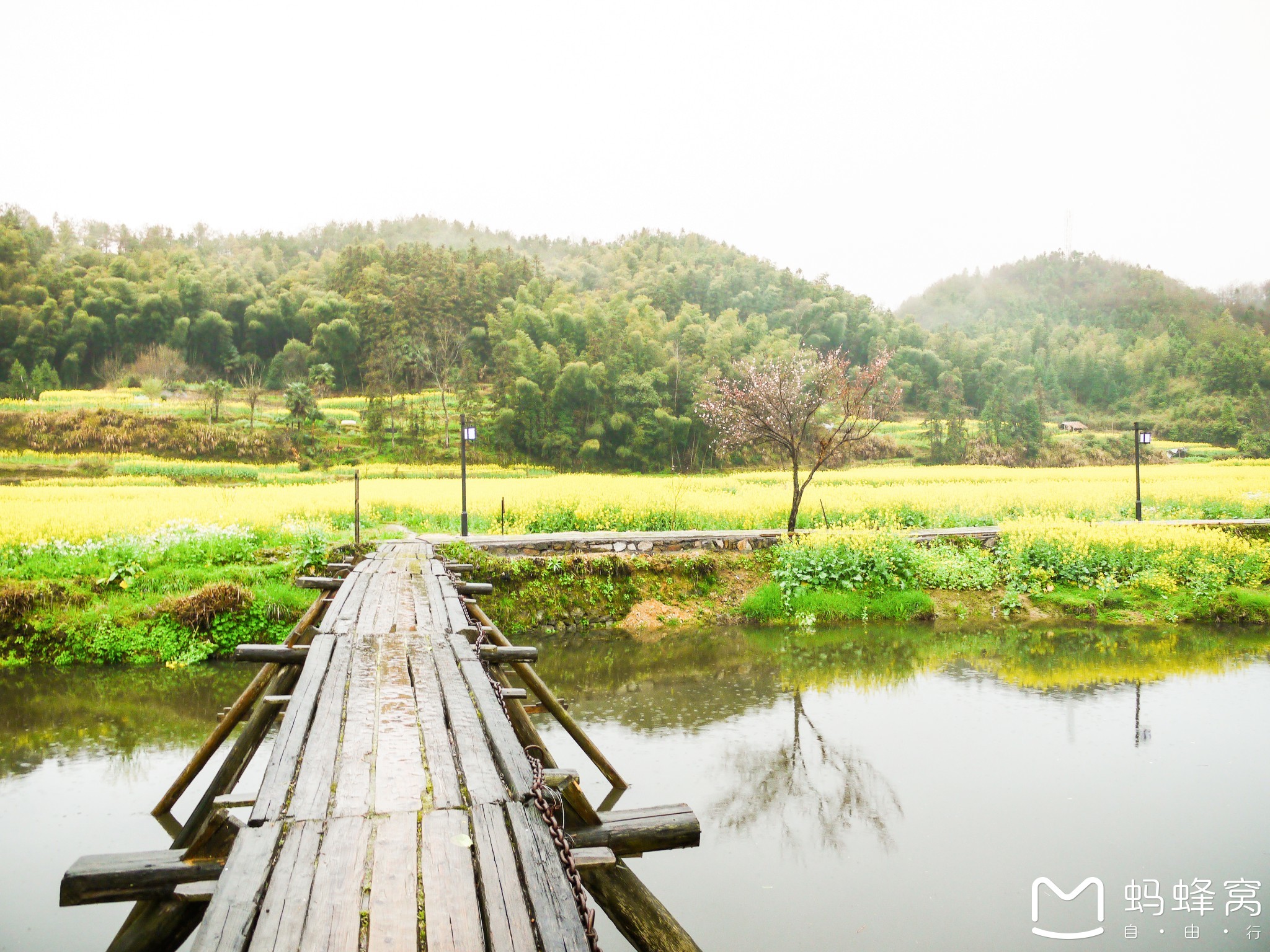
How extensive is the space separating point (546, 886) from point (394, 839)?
0.53 metres

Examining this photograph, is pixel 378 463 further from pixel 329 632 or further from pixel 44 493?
pixel 329 632

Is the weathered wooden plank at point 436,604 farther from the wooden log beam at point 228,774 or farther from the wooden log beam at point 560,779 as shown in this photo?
the wooden log beam at point 560,779

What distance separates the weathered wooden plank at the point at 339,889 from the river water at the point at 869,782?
2.47 m

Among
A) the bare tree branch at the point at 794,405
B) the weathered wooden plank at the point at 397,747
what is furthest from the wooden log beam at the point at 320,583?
the bare tree branch at the point at 794,405

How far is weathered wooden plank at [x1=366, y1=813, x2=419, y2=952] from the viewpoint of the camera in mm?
1870

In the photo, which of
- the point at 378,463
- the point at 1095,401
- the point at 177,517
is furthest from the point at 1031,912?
the point at 1095,401

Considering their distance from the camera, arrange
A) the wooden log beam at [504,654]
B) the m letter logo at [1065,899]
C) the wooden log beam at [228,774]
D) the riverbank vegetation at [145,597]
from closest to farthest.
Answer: the m letter logo at [1065,899] → the wooden log beam at [228,774] → the wooden log beam at [504,654] → the riverbank vegetation at [145,597]

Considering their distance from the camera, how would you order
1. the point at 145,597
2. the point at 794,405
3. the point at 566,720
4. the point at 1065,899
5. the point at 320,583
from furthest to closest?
the point at 794,405 < the point at 145,597 < the point at 320,583 < the point at 566,720 < the point at 1065,899

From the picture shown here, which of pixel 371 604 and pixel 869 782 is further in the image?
pixel 371 604

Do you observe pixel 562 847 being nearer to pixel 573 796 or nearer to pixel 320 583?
pixel 573 796

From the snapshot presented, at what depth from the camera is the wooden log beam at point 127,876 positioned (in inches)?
109

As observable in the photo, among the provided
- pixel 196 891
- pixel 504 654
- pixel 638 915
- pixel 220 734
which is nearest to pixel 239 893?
pixel 196 891

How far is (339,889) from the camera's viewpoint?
81.4 inches

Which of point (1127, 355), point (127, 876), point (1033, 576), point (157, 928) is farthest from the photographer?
point (1127, 355)
